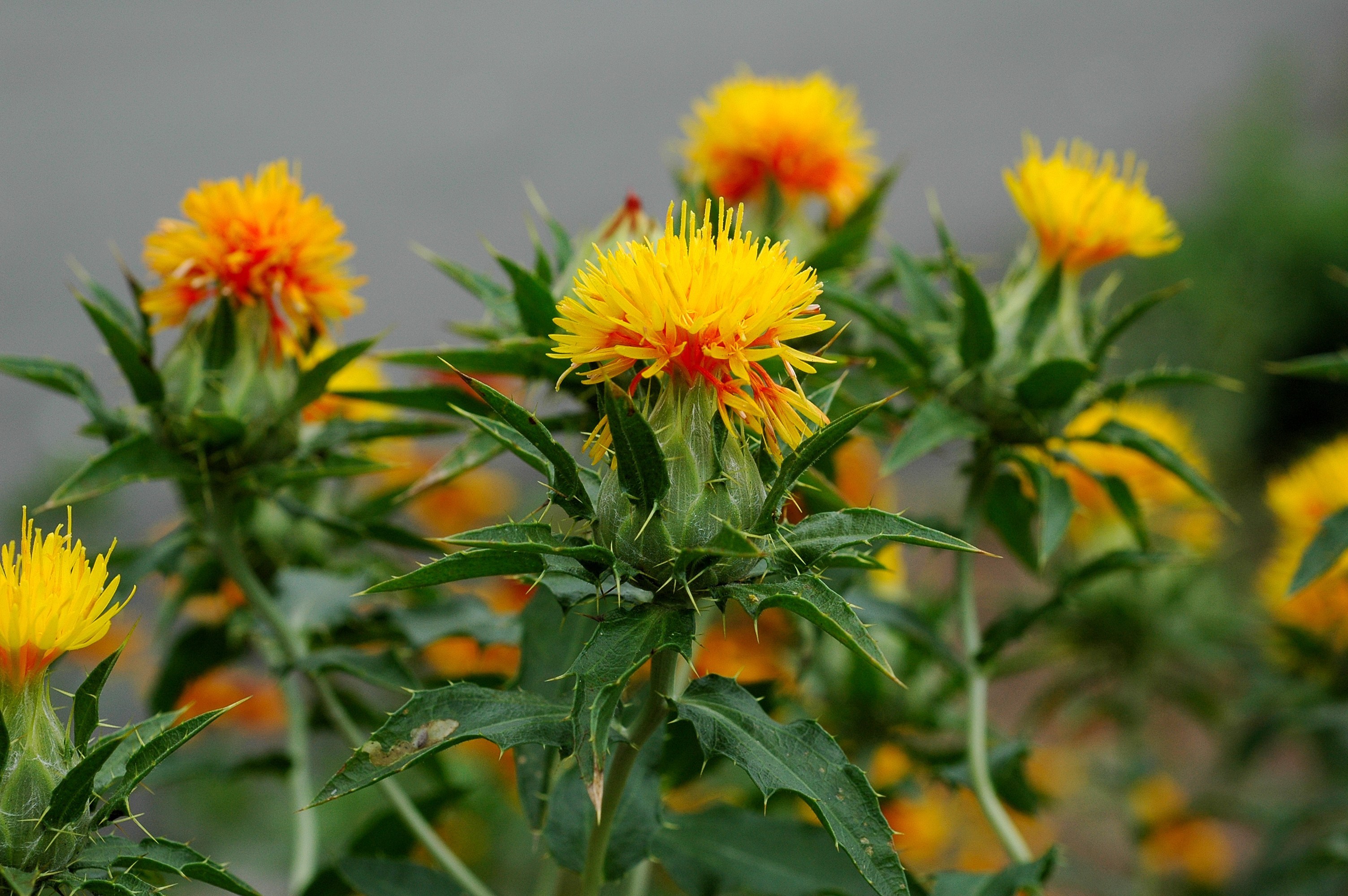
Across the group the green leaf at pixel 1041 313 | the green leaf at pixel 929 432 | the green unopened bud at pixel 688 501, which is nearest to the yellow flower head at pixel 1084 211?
the green leaf at pixel 1041 313

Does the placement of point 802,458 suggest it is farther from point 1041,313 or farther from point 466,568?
point 1041,313

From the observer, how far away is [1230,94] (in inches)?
319

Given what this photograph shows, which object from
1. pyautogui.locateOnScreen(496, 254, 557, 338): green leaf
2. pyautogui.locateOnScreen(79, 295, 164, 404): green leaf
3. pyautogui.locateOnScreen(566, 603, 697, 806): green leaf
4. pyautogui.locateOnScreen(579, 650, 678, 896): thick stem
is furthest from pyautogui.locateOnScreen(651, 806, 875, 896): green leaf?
pyautogui.locateOnScreen(79, 295, 164, 404): green leaf

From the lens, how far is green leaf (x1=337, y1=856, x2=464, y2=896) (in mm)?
1348

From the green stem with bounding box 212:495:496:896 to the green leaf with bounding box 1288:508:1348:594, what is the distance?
1212mm

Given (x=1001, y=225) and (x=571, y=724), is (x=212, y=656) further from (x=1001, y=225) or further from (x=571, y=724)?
(x=1001, y=225)

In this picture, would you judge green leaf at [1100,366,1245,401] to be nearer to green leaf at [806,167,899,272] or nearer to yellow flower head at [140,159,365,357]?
green leaf at [806,167,899,272]

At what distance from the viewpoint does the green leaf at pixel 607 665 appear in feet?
3.08

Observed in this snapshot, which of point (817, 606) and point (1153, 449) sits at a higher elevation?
point (817, 606)

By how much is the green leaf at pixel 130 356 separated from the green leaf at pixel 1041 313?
122 centimetres

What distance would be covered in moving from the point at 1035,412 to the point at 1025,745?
1.66 feet

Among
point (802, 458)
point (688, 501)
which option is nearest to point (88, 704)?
point (688, 501)

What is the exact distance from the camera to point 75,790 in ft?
3.05

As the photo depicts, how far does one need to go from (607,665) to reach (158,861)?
0.44 meters
